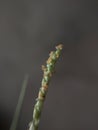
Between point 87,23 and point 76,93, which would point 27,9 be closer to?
point 87,23

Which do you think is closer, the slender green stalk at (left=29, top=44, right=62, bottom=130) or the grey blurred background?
the slender green stalk at (left=29, top=44, right=62, bottom=130)

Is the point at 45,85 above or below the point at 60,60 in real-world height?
below

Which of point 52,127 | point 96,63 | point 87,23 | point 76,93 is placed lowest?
point 52,127

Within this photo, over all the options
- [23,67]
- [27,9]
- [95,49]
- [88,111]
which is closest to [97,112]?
[88,111]

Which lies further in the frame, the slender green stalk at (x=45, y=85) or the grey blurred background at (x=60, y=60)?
the grey blurred background at (x=60, y=60)

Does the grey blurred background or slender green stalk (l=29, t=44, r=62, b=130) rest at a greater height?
the grey blurred background

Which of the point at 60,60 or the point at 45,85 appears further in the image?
the point at 60,60

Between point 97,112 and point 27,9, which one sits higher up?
point 27,9

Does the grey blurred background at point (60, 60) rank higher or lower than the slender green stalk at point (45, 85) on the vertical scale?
higher
